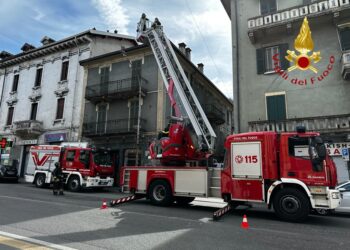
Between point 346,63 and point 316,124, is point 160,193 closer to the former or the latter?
point 316,124

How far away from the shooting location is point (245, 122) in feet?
61.9

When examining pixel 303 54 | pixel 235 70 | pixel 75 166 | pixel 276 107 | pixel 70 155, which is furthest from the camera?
pixel 235 70

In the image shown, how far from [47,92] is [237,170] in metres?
25.7

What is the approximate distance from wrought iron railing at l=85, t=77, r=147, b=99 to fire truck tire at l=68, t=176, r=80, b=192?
28.4 ft

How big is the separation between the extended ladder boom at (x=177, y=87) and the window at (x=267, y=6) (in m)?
8.89

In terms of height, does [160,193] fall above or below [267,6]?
below

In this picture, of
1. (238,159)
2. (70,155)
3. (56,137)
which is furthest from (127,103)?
(238,159)

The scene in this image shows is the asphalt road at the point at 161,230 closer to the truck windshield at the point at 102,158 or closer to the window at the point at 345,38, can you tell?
the truck windshield at the point at 102,158

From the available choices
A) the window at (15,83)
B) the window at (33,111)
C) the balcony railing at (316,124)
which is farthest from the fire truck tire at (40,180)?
the window at (15,83)

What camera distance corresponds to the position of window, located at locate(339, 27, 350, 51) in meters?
16.5

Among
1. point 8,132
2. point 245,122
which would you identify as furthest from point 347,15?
point 8,132

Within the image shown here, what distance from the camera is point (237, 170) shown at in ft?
30.3

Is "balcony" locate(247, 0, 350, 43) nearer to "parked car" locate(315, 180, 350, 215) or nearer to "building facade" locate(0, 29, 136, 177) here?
"parked car" locate(315, 180, 350, 215)

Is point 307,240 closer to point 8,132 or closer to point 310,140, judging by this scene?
point 310,140
